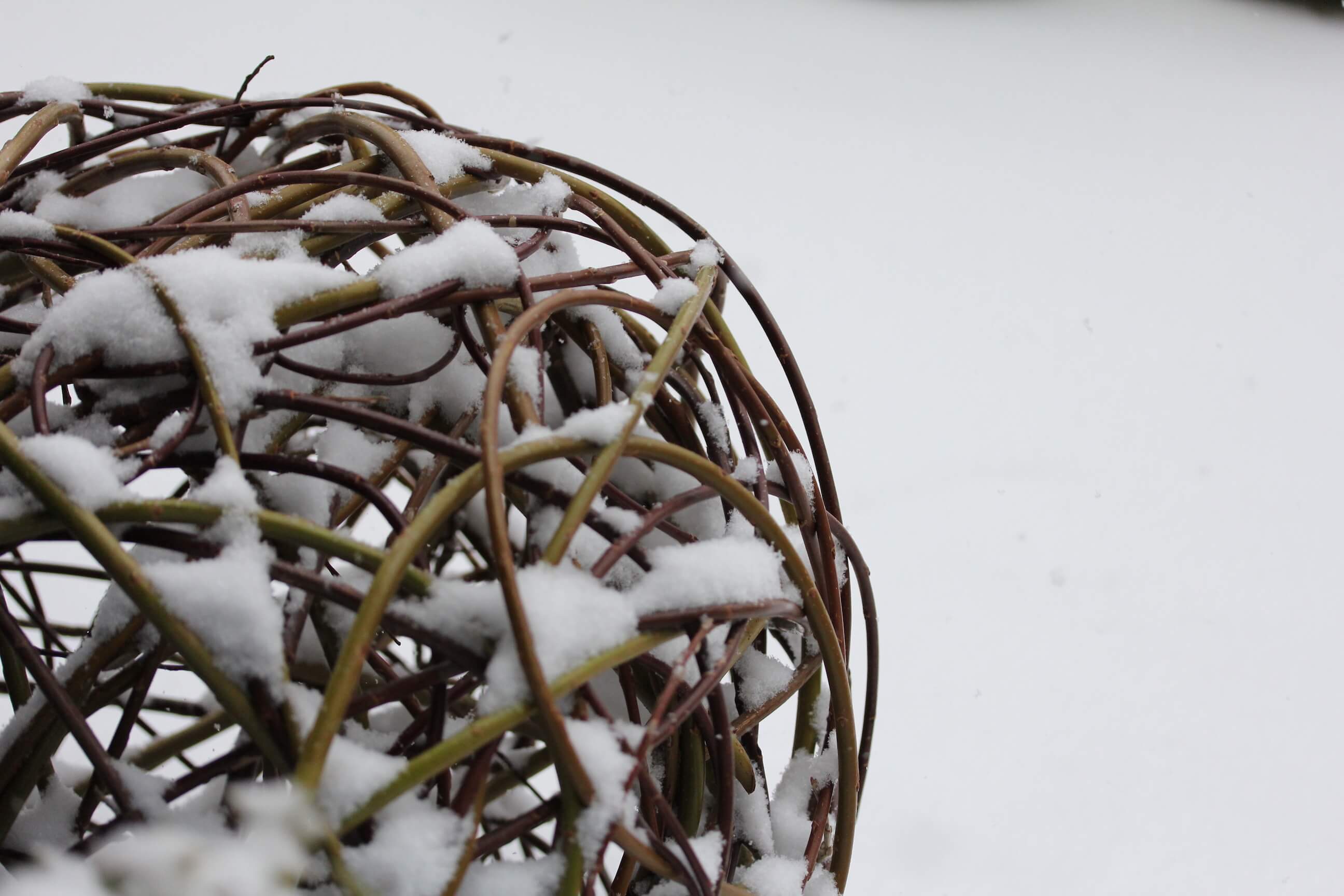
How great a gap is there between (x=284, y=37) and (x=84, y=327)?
61 cm

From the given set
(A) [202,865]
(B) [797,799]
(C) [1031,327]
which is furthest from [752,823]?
(C) [1031,327]

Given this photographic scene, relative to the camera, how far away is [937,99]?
77 cm

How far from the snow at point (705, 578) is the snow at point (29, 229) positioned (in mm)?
130

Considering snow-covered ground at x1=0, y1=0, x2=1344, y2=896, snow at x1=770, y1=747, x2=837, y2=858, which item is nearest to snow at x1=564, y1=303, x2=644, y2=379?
snow at x1=770, y1=747, x2=837, y2=858

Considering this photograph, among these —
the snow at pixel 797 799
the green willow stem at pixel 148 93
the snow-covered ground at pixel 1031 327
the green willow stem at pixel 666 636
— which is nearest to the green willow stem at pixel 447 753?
the green willow stem at pixel 666 636

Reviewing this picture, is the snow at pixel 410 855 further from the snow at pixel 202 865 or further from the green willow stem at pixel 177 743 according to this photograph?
the green willow stem at pixel 177 743

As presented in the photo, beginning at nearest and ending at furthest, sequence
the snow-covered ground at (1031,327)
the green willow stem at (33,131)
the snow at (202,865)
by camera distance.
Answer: the snow at (202,865)
the green willow stem at (33,131)
the snow-covered ground at (1031,327)

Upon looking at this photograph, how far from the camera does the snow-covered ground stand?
1.53 ft

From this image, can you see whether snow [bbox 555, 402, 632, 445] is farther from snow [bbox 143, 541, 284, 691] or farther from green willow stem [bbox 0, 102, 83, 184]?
green willow stem [bbox 0, 102, 83, 184]

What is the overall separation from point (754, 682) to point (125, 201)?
199 mm

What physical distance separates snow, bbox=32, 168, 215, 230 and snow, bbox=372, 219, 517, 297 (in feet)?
0.30

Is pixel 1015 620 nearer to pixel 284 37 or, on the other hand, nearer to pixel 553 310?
pixel 553 310

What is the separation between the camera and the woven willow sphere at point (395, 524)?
15 cm

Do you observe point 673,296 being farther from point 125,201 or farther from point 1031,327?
point 1031,327
